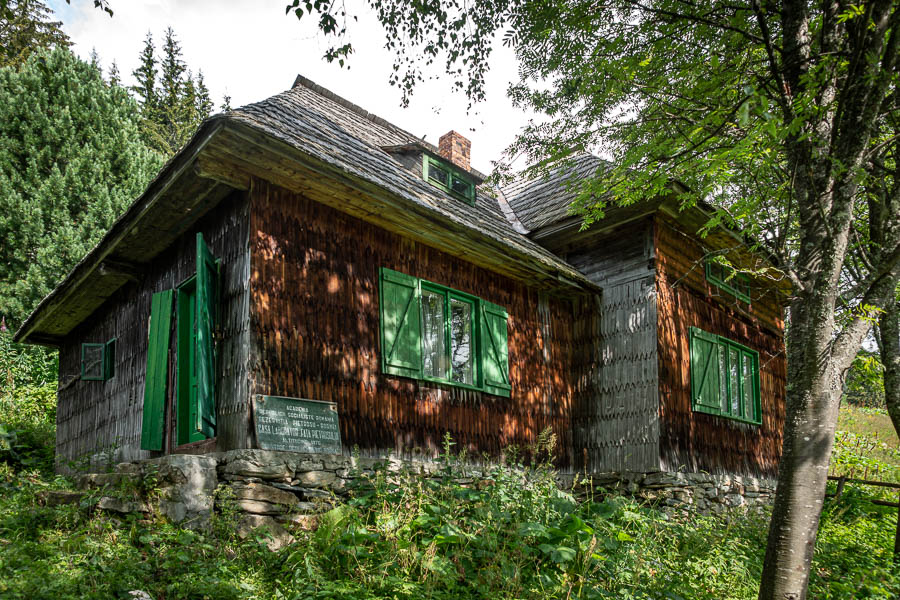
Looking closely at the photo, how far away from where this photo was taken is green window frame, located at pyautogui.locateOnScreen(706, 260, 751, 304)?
442 inches

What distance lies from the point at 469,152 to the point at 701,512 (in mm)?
8006

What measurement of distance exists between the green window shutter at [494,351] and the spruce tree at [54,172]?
12.8m

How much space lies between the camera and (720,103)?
6039 millimetres

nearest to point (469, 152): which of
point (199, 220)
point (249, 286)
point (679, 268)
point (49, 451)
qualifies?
point (679, 268)

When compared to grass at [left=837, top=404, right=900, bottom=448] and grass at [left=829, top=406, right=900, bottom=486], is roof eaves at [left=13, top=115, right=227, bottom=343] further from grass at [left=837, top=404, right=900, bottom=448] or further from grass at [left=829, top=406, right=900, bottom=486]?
grass at [left=837, top=404, right=900, bottom=448]

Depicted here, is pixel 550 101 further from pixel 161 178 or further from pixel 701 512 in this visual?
pixel 701 512

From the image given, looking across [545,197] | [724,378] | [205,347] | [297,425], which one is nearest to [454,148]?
[545,197]

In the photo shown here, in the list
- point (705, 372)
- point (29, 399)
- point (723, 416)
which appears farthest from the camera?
point (29, 399)

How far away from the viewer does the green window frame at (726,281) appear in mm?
11234

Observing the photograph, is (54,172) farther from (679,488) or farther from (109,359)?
(679,488)

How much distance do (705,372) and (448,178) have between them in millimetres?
5221

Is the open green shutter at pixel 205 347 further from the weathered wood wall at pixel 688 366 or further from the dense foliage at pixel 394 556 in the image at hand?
the weathered wood wall at pixel 688 366

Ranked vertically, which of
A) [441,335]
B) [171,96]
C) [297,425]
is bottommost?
[297,425]

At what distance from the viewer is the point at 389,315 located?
783 cm
